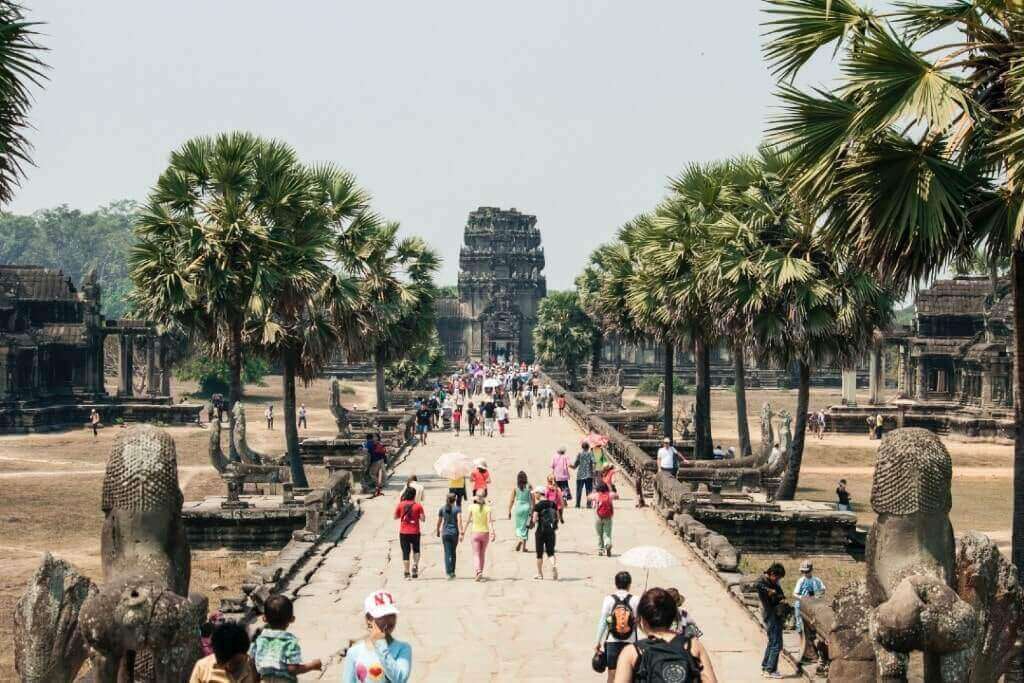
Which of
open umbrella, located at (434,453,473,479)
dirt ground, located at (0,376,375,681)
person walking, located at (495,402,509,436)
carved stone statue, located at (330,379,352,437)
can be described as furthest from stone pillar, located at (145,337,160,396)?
open umbrella, located at (434,453,473,479)

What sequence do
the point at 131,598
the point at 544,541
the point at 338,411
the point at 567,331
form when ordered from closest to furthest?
1. the point at 131,598
2. the point at 544,541
3. the point at 338,411
4. the point at 567,331

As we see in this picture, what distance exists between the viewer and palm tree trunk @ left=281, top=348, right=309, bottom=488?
28.4 metres

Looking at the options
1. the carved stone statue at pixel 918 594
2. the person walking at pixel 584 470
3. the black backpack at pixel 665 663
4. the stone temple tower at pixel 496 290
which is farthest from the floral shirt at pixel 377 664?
the stone temple tower at pixel 496 290

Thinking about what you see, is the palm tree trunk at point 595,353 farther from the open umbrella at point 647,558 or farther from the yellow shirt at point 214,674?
the yellow shirt at point 214,674

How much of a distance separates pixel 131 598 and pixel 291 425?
2125 cm

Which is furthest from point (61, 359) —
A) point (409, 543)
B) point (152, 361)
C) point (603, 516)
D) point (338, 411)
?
point (409, 543)

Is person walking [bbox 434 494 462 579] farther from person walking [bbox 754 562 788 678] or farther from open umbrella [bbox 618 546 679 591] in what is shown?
person walking [bbox 754 562 788 678]

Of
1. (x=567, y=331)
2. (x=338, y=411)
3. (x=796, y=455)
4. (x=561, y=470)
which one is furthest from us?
(x=567, y=331)

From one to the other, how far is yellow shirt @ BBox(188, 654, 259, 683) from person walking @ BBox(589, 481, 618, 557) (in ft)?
40.2

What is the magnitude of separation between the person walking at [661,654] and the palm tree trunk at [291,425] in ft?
71.0

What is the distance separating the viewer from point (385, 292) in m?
41.8

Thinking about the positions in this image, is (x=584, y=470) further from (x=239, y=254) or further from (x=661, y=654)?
(x=661, y=654)

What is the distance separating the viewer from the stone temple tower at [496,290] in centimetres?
11950

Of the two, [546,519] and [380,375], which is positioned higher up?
[380,375]
